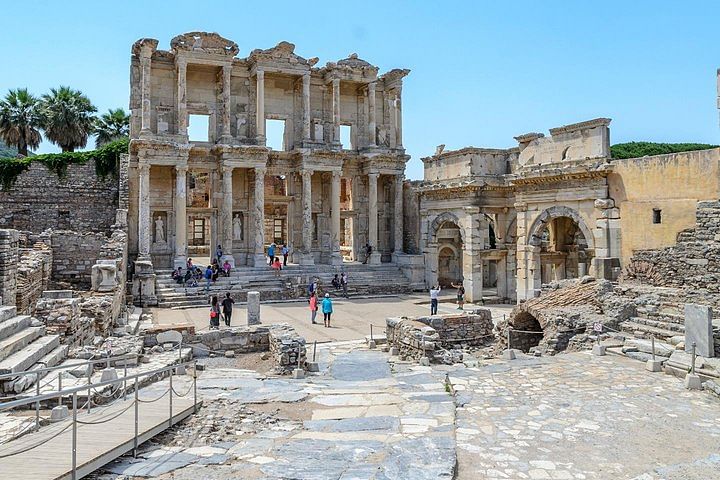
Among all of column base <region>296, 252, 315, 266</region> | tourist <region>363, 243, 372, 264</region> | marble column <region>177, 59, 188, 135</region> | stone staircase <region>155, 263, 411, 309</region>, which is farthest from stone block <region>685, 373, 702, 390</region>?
marble column <region>177, 59, 188, 135</region>

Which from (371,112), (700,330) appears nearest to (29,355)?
(700,330)

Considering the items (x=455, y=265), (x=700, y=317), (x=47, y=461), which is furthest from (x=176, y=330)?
(x=455, y=265)

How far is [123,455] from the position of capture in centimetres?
688

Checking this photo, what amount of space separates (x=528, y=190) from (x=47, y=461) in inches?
864

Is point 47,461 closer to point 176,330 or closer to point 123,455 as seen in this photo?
point 123,455

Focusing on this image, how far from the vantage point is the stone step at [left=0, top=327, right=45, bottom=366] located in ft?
32.8

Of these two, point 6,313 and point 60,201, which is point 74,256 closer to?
point 6,313

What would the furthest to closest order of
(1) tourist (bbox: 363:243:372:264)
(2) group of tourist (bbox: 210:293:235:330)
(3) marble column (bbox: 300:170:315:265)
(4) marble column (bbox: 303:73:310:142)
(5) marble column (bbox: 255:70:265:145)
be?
(1) tourist (bbox: 363:243:372:264)
(4) marble column (bbox: 303:73:310:142)
(3) marble column (bbox: 300:170:315:265)
(5) marble column (bbox: 255:70:265:145)
(2) group of tourist (bbox: 210:293:235:330)

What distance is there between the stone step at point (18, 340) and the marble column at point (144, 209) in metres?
18.2

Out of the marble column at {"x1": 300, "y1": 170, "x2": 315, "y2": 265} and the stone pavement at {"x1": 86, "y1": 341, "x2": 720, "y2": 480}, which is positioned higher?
the marble column at {"x1": 300, "y1": 170, "x2": 315, "y2": 265}

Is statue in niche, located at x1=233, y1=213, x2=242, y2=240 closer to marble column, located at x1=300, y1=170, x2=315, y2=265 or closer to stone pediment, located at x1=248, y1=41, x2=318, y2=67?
marble column, located at x1=300, y1=170, x2=315, y2=265

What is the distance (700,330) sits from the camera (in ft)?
42.1

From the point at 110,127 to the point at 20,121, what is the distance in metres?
5.67

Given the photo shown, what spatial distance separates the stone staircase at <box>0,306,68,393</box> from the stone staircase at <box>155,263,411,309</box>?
45.3 ft
